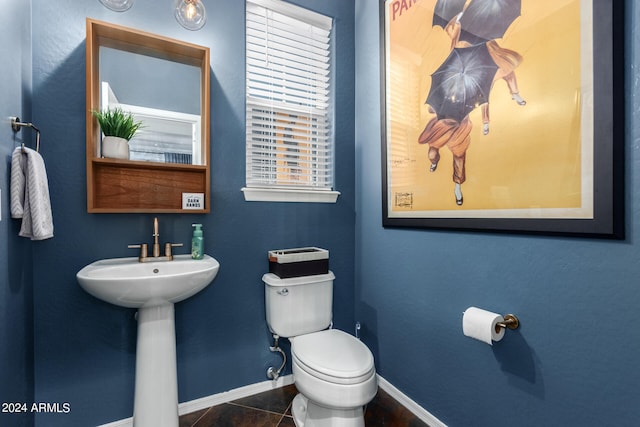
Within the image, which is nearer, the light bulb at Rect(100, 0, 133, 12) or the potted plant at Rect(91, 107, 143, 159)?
the light bulb at Rect(100, 0, 133, 12)

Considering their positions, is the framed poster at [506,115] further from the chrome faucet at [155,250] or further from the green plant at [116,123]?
the green plant at [116,123]

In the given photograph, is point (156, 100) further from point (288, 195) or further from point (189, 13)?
point (288, 195)

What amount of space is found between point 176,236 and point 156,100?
2.35ft

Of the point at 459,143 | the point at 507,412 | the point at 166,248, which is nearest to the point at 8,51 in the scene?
the point at 166,248

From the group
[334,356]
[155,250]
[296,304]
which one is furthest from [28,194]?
[334,356]

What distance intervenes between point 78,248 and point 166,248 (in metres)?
0.37

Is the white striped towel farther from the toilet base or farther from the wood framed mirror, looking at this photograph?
the toilet base

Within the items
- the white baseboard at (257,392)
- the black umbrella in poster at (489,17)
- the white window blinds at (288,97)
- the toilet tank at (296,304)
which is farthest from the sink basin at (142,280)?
the black umbrella in poster at (489,17)

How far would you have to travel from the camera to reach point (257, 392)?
1743 millimetres

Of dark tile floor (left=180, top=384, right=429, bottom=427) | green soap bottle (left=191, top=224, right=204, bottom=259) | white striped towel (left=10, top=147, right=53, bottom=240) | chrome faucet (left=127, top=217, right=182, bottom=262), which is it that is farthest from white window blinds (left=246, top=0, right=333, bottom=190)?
dark tile floor (left=180, top=384, right=429, bottom=427)

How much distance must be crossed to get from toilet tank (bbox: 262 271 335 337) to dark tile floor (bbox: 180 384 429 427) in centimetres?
41

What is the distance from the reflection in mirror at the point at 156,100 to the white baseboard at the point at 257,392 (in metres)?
1.30

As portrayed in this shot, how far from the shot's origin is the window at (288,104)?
173 cm

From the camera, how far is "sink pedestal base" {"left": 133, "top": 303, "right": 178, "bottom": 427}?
4.20ft
